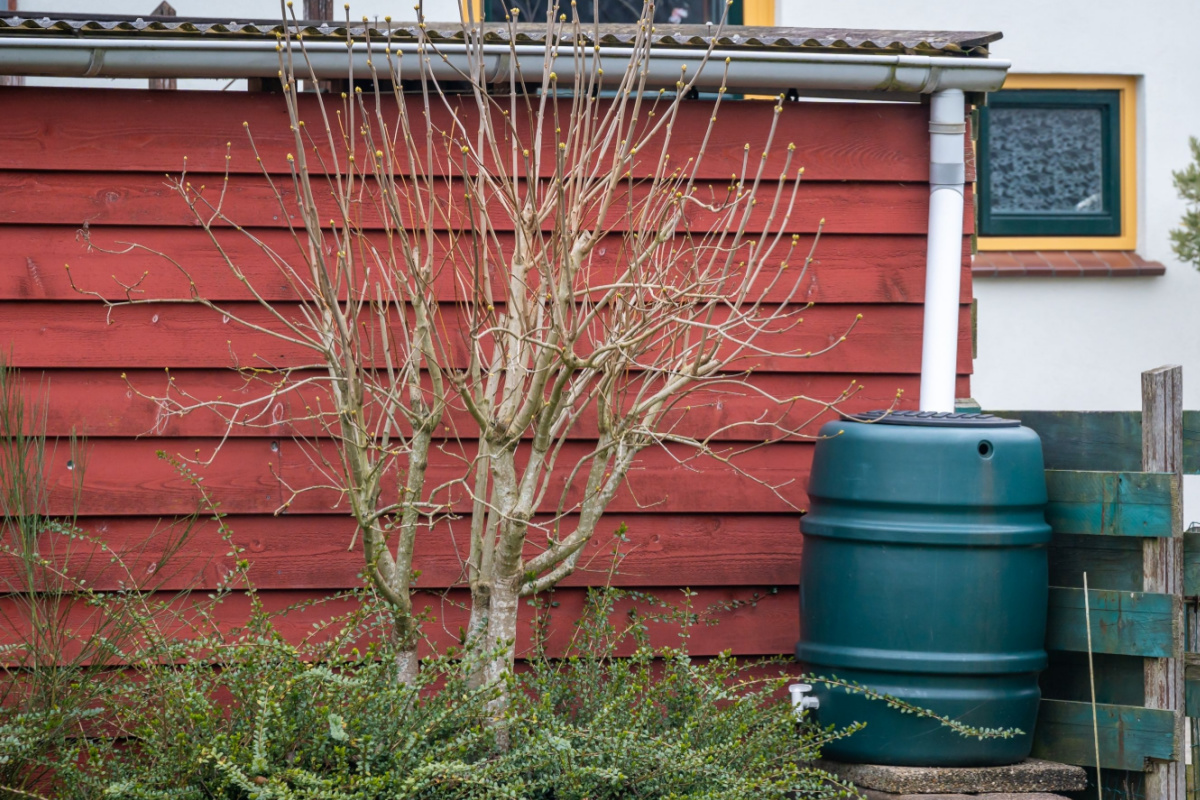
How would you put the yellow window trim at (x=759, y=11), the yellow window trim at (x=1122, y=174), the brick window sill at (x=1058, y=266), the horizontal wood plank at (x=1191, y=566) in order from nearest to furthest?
the horizontal wood plank at (x=1191, y=566) → the yellow window trim at (x=759, y=11) → the brick window sill at (x=1058, y=266) → the yellow window trim at (x=1122, y=174)

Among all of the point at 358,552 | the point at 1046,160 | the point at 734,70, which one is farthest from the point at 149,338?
the point at 1046,160

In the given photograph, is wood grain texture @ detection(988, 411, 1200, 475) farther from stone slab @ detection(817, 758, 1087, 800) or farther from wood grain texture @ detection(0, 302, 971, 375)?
stone slab @ detection(817, 758, 1087, 800)

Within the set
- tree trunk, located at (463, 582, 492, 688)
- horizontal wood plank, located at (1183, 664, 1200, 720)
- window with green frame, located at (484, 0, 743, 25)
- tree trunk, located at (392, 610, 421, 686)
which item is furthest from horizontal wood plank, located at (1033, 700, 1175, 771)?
window with green frame, located at (484, 0, 743, 25)

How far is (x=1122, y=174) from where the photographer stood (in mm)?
7098

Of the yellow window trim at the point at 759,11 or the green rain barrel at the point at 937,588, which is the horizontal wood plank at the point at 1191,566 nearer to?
the green rain barrel at the point at 937,588

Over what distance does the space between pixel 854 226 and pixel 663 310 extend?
3.37 ft

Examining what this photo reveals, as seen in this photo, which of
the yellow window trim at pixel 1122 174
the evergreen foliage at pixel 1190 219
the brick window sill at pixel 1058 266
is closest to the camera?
the evergreen foliage at pixel 1190 219

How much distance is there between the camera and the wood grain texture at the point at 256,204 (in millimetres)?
3207

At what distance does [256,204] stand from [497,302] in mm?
764

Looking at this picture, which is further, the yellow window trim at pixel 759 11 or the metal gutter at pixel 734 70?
the yellow window trim at pixel 759 11

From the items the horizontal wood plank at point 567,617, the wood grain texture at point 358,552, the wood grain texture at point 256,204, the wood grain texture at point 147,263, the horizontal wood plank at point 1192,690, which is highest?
the wood grain texture at point 256,204

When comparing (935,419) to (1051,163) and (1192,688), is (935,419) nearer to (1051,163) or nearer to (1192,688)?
(1192,688)

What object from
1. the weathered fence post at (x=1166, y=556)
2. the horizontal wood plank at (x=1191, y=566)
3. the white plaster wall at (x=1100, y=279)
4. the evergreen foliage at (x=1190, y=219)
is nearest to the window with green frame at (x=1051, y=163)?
the white plaster wall at (x=1100, y=279)

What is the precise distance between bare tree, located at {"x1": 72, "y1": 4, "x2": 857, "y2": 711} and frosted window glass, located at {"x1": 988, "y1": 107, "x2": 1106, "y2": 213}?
4.32m
